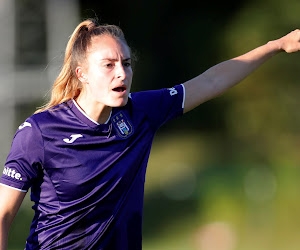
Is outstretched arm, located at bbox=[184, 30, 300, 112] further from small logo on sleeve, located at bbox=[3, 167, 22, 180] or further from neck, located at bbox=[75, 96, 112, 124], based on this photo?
small logo on sleeve, located at bbox=[3, 167, 22, 180]

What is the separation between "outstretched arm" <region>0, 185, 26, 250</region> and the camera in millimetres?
3541

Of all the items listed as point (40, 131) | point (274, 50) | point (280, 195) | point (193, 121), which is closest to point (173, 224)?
point (280, 195)

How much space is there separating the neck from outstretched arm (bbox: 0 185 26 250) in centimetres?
60

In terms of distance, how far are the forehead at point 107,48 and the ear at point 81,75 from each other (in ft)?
0.39

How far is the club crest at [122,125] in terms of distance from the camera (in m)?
3.88

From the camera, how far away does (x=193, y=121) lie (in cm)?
1950

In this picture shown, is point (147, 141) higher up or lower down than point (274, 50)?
lower down

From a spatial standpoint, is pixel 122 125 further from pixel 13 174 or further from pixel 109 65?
pixel 13 174

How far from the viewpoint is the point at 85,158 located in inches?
146

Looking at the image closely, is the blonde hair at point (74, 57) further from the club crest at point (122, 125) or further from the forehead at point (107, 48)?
the club crest at point (122, 125)

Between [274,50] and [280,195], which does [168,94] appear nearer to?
[274,50]

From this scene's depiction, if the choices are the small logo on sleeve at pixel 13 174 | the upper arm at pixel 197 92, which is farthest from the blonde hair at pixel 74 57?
the upper arm at pixel 197 92

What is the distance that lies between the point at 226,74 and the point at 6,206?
1.61 m

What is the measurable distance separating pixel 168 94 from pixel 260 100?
12714 millimetres
